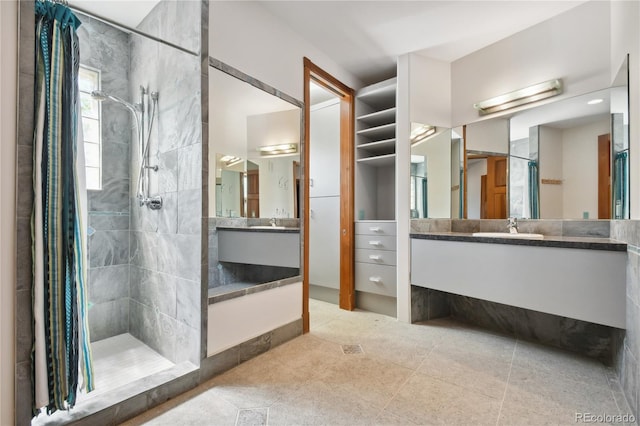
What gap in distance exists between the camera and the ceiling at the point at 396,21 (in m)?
2.07

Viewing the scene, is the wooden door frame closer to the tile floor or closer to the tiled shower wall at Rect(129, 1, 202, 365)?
the tile floor

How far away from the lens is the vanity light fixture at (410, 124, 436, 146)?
2.68 m

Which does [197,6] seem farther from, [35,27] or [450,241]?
[450,241]

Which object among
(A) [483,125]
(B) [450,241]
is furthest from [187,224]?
(A) [483,125]

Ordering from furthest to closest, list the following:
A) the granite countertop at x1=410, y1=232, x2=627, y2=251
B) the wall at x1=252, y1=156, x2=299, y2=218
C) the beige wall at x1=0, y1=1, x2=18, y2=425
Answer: the wall at x1=252, y1=156, x2=299, y2=218
the granite countertop at x1=410, y1=232, x2=627, y2=251
the beige wall at x1=0, y1=1, x2=18, y2=425

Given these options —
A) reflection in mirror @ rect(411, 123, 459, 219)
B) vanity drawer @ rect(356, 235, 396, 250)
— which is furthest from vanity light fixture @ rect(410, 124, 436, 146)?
vanity drawer @ rect(356, 235, 396, 250)

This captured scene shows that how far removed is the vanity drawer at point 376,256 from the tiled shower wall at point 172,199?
5.77 ft

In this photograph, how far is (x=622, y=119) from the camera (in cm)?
177

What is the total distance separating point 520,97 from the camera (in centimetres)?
238

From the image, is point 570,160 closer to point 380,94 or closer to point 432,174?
point 432,174

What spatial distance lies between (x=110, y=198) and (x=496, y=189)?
330 centimetres

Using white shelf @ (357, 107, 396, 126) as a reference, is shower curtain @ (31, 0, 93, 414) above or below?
below

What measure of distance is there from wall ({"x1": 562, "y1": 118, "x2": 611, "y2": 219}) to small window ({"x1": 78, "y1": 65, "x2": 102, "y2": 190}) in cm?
362

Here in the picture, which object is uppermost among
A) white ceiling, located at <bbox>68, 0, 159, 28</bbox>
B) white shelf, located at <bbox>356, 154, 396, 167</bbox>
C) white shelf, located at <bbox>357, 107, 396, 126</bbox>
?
white ceiling, located at <bbox>68, 0, 159, 28</bbox>
